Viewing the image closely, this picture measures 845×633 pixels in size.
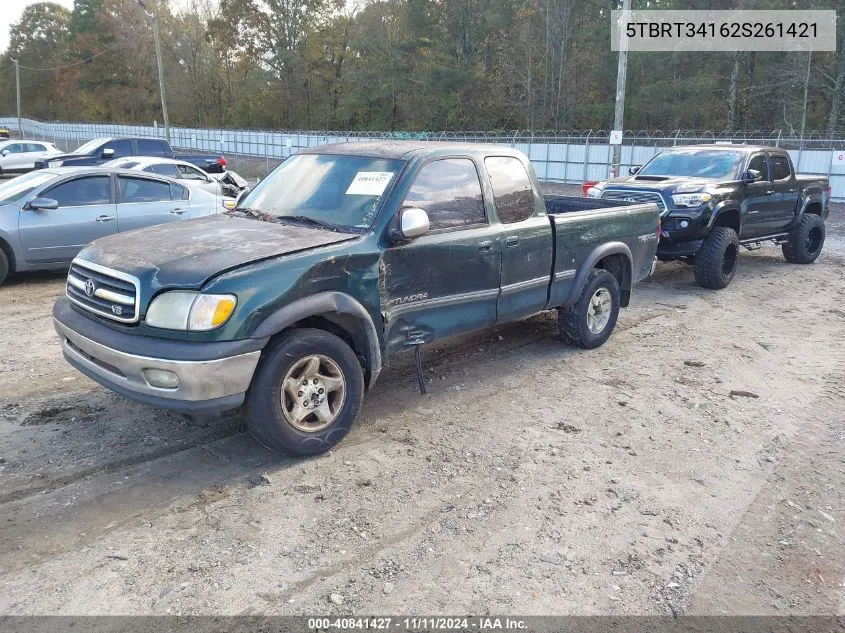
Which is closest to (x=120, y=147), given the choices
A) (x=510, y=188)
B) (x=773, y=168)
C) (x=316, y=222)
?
(x=773, y=168)

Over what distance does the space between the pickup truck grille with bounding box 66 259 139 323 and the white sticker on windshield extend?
1.65 meters

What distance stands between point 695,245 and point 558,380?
460 centimetres

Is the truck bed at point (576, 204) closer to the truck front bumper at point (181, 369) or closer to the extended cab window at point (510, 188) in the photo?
the extended cab window at point (510, 188)

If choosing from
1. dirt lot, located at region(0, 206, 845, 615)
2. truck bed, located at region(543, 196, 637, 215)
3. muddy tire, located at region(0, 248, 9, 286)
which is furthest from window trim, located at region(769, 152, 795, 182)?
muddy tire, located at region(0, 248, 9, 286)

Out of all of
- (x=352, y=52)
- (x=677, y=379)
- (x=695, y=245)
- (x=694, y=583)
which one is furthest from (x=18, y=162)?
(x=352, y=52)

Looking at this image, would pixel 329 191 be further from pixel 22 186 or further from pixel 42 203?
pixel 22 186

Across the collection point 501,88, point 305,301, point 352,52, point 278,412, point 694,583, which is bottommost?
point 694,583

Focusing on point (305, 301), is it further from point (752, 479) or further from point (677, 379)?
point (677, 379)

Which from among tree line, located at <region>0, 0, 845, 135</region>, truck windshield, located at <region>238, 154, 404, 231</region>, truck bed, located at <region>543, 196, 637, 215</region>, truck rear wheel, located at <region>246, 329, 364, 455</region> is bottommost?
truck rear wheel, located at <region>246, 329, 364, 455</region>

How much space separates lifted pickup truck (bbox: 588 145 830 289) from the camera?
369 inches

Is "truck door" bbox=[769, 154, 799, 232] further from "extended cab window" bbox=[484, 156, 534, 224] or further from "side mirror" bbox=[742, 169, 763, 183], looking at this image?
"extended cab window" bbox=[484, 156, 534, 224]

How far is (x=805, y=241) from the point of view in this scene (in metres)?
11.6

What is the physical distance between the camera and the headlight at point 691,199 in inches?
365

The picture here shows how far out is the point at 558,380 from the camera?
5.99m
